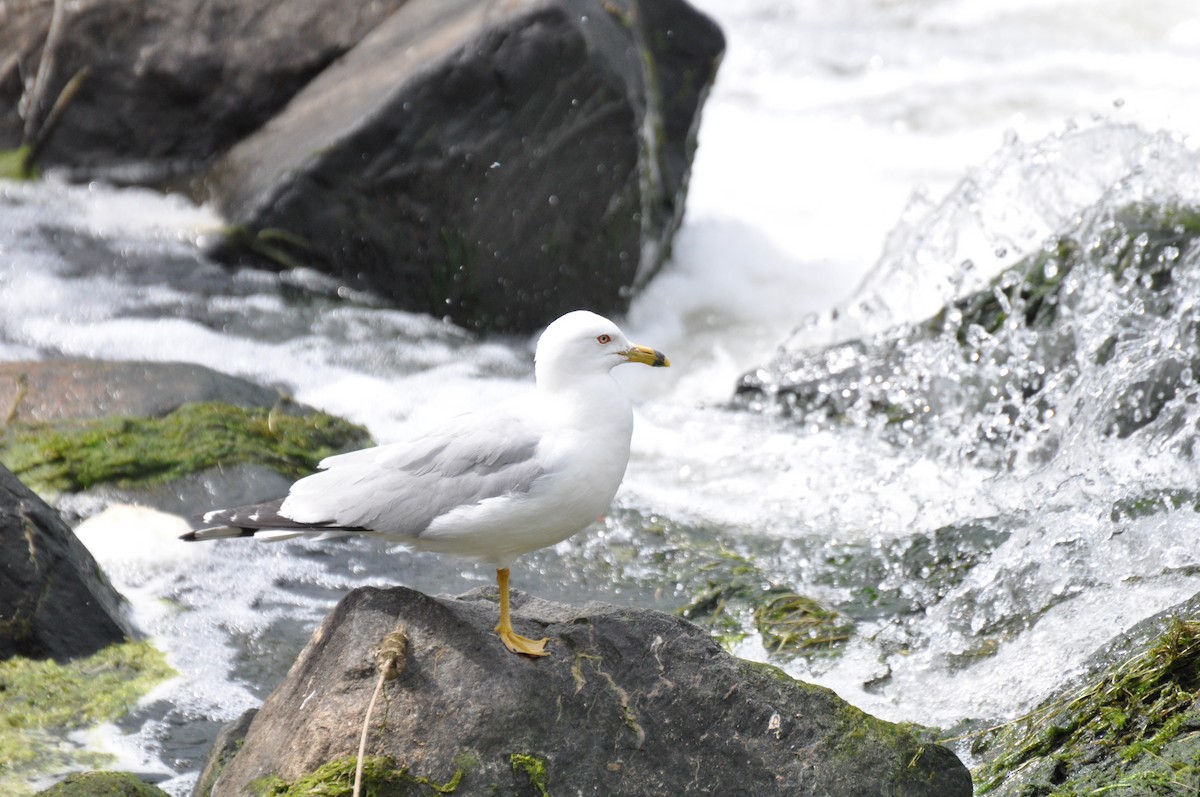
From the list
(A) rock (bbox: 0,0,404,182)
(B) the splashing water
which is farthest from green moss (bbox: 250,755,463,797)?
(A) rock (bbox: 0,0,404,182)

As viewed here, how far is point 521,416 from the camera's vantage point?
3.50 metres

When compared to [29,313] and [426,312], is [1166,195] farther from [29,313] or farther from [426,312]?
[29,313]

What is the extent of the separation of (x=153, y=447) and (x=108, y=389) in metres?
0.56

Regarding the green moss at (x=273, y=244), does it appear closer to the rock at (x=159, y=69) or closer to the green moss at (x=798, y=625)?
the rock at (x=159, y=69)

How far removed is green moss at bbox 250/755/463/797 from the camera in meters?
3.14

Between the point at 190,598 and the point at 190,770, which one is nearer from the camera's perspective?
the point at 190,770

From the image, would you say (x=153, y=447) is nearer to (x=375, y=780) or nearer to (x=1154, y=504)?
(x=375, y=780)

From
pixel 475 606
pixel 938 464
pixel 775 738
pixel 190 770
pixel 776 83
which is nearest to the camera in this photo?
pixel 775 738

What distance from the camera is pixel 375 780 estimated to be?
3158mm

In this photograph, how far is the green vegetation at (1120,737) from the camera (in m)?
3.21

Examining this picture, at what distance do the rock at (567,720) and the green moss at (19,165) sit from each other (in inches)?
251

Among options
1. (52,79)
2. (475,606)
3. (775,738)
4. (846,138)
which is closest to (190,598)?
(475,606)

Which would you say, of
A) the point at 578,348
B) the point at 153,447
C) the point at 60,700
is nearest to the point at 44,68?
the point at 153,447

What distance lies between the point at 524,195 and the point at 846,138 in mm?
5637
